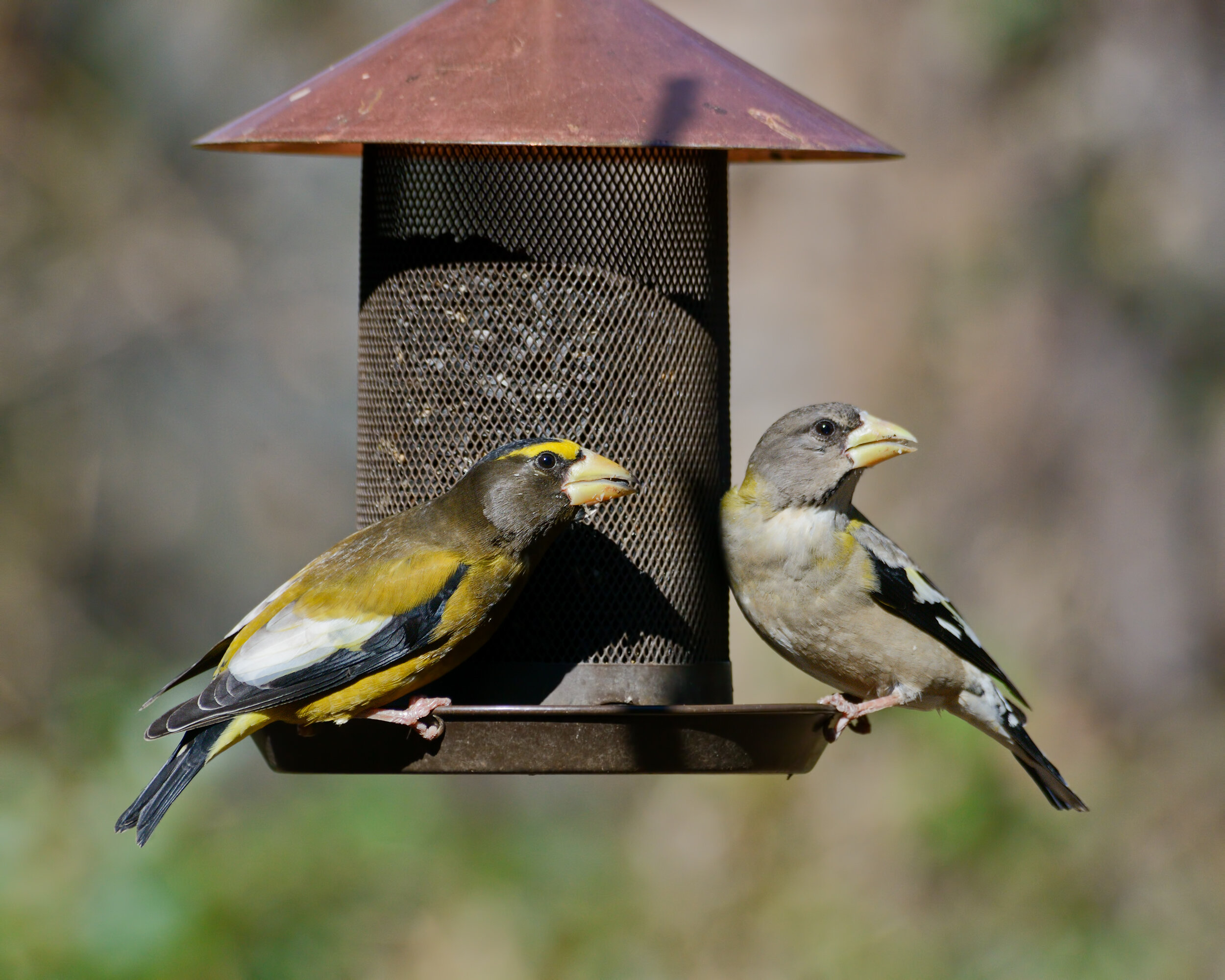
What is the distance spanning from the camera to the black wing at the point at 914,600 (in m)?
6.35

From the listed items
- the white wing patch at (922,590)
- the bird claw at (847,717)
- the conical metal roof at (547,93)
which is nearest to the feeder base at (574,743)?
the bird claw at (847,717)

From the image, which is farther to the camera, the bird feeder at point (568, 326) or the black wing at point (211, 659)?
the black wing at point (211, 659)

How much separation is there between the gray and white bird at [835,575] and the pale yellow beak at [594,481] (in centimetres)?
103

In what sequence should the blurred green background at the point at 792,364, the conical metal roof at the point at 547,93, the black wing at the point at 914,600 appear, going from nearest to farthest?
the conical metal roof at the point at 547,93, the black wing at the point at 914,600, the blurred green background at the point at 792,364

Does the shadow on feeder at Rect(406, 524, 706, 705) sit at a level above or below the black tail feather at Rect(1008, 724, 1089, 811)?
above

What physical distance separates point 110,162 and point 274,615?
394 inches

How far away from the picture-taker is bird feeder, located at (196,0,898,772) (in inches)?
195

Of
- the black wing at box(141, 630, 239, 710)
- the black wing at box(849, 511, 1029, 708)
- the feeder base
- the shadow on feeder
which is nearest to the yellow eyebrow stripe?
the shadow on feeder

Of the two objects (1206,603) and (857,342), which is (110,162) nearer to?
(857,342)

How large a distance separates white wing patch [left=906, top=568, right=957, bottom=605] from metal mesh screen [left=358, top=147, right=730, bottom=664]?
3.31ft

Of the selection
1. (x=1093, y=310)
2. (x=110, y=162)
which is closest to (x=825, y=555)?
(x=1093, y=310)

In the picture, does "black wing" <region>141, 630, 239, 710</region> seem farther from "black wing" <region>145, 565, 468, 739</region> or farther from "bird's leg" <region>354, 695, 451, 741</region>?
"bird's leg" <region>354, 695, 451, 741</region>

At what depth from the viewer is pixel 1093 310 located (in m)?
14.0

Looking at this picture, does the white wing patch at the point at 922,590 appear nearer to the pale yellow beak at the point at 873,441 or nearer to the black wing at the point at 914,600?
the black wing at the point at 914,600
